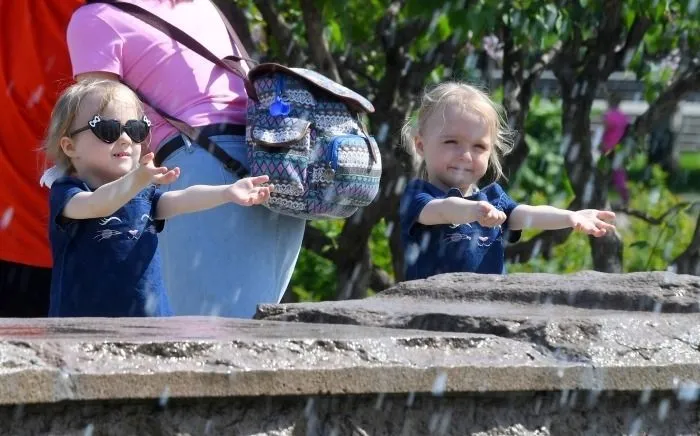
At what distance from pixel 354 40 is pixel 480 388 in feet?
15.0

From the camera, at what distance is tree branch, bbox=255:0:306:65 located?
6906 mm

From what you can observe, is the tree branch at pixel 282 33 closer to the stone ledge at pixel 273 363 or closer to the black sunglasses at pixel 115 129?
the black sunglasses at pixel 115 129

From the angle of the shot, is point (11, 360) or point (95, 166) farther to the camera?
point (95, 166)

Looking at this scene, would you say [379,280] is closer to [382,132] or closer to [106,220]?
[382,132]

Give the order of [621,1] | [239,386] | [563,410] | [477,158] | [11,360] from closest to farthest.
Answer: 1. [11,360]
2. [239,386]
3. [563,410]
4. [477,158]
5. [621,1]

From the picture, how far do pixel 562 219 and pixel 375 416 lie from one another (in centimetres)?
181

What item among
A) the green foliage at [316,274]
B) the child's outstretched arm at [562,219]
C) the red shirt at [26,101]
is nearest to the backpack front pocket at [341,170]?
the child's outstretched arm at [562,219]

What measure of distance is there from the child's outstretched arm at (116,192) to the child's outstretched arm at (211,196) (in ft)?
0.46

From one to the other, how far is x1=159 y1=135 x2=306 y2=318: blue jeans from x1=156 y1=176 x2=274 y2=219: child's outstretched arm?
252 millimetres

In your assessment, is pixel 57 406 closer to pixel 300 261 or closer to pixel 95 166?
pixel 95 166

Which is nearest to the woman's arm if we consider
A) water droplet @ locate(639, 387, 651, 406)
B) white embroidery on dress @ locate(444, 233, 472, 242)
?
white embroidery on dress @ locate(444, 233, 472, 242)

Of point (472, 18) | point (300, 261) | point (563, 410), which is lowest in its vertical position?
point (300, 261)

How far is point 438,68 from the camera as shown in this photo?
26.1ft

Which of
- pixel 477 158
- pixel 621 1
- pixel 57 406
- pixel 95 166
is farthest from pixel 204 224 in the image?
pixel 621 1
